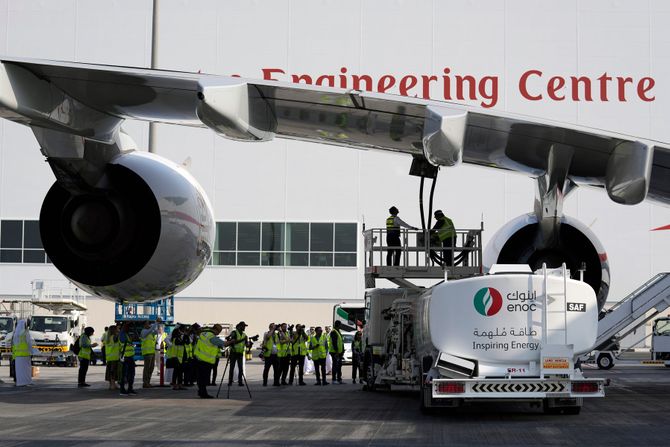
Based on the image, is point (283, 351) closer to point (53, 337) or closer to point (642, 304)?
point (642, 304)

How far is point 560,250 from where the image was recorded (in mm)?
16969

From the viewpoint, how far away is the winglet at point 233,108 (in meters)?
9.32

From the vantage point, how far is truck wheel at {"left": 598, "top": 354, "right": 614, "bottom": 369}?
38.4 m

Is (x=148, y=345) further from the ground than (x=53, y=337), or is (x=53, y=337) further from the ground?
(x=53, y=337)

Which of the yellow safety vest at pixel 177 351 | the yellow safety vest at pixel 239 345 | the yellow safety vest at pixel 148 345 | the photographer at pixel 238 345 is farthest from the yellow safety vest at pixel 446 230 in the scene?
the yellow safety vest at pixel 148 345

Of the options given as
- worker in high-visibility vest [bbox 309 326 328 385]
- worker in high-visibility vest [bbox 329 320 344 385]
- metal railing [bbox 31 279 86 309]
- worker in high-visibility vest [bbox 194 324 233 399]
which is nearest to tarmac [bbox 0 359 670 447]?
worker in high-visibility vest [bbox 194 324 233 399]

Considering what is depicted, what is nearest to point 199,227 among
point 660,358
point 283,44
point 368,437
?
point 368,437

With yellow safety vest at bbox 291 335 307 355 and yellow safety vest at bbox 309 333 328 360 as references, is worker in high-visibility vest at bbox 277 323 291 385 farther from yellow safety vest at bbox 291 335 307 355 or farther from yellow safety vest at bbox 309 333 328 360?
yellow safety vest at bbox 309 333 328 360

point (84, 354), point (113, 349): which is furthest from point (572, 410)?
point (84, 354)

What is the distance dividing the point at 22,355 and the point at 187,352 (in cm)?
384


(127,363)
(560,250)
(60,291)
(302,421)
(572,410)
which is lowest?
(302,421)

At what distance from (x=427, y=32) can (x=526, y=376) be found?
113ft

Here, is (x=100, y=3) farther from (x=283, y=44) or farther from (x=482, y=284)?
(x=482, y=284)

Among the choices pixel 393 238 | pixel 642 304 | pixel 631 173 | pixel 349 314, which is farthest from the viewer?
pixel 349 314
